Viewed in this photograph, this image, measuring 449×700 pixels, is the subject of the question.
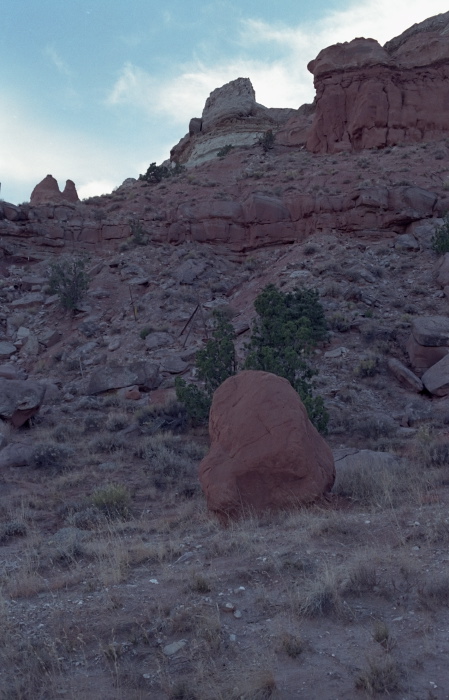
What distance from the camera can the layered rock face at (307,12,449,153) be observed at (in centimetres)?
3838

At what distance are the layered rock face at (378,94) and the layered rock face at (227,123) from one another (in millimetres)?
8150

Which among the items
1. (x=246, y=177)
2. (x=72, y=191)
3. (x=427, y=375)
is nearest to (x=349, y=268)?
(x=427, y=375)

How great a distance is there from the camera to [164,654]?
480cm

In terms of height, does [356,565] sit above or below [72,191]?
below

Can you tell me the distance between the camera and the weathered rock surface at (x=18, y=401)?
16094 mm

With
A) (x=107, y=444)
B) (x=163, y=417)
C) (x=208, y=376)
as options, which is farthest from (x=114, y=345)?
(x=107, y=444)

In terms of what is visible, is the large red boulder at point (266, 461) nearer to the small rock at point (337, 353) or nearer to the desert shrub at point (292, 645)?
the desert shrub at point (292, 645)

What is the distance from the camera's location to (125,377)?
64.0 ft

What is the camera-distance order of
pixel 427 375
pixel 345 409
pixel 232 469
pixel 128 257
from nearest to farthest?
pixel 232 469 < pixel 345 409 < pixel 427 375 < pixel 128 257

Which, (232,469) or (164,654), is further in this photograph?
(232,469)

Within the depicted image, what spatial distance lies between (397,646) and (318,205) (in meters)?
27.0

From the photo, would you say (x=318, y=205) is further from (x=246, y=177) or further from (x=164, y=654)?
(x=164, y=654)

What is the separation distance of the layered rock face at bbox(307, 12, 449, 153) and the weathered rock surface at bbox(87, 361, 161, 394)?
24310mm

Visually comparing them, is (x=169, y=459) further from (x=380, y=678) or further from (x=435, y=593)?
(x=380, y=678)
